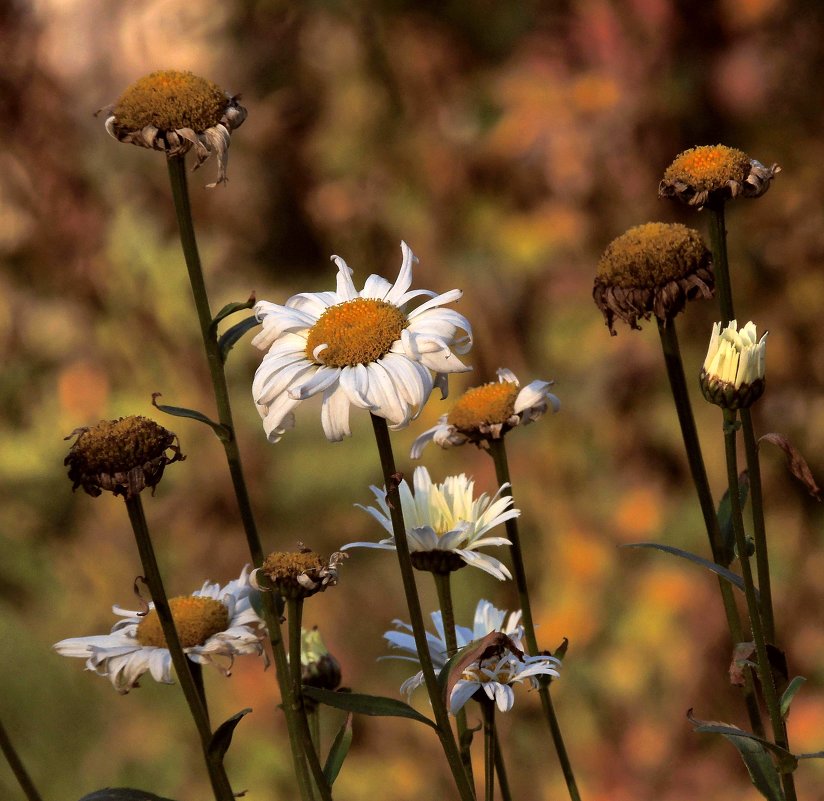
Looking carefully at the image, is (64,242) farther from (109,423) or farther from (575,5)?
(109,423)

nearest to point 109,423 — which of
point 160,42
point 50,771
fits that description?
point 50,771

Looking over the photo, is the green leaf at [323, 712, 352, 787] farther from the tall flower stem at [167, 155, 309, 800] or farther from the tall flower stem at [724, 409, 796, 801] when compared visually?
the tall flower stem at [724, 409, 796, 801]

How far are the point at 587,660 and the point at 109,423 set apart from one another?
4.39ft

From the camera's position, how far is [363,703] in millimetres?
597

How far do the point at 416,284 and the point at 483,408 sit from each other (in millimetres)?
1148

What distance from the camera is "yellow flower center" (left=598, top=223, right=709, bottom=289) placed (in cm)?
67

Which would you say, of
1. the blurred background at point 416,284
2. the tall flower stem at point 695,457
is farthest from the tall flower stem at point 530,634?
the blurred background at point 416,284

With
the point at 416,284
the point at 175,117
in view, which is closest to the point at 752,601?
the point at 175,117

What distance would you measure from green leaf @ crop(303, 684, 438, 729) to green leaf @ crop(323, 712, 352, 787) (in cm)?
4

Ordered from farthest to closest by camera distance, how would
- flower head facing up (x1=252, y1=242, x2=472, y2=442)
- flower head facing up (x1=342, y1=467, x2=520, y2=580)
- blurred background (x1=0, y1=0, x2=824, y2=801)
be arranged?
blurred background (x1=0, y1=0, x2=824, y2=801), flower head facing up (x1=342, y1=467, x2=520, y2=580), flower head facing up (x1=252, y1=242, x2=472, y2=442)

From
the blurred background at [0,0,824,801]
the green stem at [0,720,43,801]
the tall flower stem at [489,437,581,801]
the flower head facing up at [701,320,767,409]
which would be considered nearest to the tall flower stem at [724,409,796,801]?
the flower head facing up at [701,320,767,409]

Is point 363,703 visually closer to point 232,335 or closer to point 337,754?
point 337,754

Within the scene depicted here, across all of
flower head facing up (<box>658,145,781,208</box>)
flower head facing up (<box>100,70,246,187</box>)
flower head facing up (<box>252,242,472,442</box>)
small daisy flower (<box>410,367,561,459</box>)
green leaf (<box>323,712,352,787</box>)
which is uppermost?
flower head facing up (<box>100,70,246,187</box>)

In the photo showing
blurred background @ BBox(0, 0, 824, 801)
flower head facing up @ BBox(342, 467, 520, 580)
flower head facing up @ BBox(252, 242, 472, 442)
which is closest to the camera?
flower head facing up @ BBox(252, 242, 472, 442)
